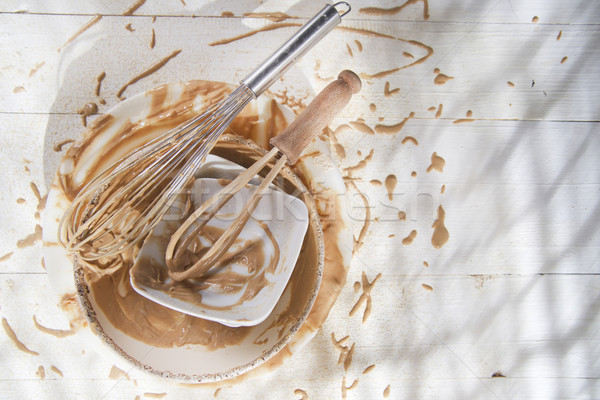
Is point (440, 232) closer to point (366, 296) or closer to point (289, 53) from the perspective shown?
point (366, 296)

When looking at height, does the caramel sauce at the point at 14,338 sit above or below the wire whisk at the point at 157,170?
below

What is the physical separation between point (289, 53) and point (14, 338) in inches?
23.5

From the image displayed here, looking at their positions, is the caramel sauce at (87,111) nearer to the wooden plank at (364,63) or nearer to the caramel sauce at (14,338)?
the wooden plank at (364,63)

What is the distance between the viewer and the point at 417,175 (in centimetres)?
64

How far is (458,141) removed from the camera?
65 cm

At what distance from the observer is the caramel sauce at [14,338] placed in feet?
2.01

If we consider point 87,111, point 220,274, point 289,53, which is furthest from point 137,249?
point 289,53

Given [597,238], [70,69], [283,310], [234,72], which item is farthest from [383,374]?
[70,69]

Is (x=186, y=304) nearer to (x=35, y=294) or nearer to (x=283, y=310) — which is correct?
(x=283, y=310)

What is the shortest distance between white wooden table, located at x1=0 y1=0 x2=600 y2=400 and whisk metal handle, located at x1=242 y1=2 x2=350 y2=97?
11cm

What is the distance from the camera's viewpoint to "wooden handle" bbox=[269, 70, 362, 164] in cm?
46

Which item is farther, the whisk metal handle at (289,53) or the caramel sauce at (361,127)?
the caramel sauce at (361,127)

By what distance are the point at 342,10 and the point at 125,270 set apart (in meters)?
0.52

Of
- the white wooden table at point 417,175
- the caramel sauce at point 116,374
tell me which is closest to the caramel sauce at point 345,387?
the white wooden table at point 417,175
